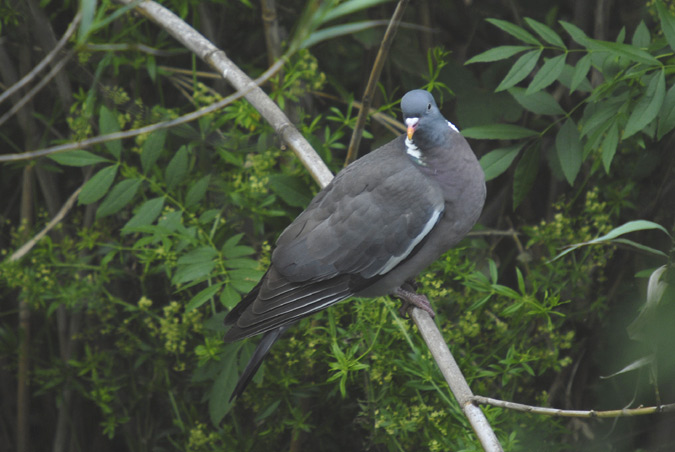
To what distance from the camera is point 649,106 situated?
6.43 feet

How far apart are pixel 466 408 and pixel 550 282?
2.64ft

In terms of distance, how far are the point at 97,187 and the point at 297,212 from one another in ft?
2.16

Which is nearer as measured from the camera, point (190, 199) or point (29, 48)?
point (190, 199)

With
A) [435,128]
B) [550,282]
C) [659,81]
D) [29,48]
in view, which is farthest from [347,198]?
[29,48]

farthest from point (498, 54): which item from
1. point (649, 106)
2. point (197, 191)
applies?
point (197, 191)

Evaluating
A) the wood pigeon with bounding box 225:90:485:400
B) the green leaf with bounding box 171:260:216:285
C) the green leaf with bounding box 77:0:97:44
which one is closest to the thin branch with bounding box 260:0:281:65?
the wood pigeon with bounding box 225:90:485:400

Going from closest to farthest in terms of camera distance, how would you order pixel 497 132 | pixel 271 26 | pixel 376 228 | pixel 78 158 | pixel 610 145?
1. pixel 610 145
2. pixel 376 228
3. pixel 497 132
4. pixel 78 158
5. pixel 271 26

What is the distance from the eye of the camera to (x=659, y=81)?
6.46 feet

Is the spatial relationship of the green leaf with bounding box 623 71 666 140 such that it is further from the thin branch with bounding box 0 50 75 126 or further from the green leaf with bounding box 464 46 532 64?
the thin branch with bounding box 0 50 75 126

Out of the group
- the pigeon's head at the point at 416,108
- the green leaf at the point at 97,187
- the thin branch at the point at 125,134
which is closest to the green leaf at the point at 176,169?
Answer: the green leaf at the point at 97,187

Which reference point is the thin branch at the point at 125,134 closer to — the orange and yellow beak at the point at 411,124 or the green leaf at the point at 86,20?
the green leaf at the point at 86,20

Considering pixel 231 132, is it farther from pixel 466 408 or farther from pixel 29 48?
pixel 466 408

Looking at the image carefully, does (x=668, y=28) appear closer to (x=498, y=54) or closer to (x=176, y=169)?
(x=498, y=54)

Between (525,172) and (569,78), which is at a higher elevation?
(569,78)
